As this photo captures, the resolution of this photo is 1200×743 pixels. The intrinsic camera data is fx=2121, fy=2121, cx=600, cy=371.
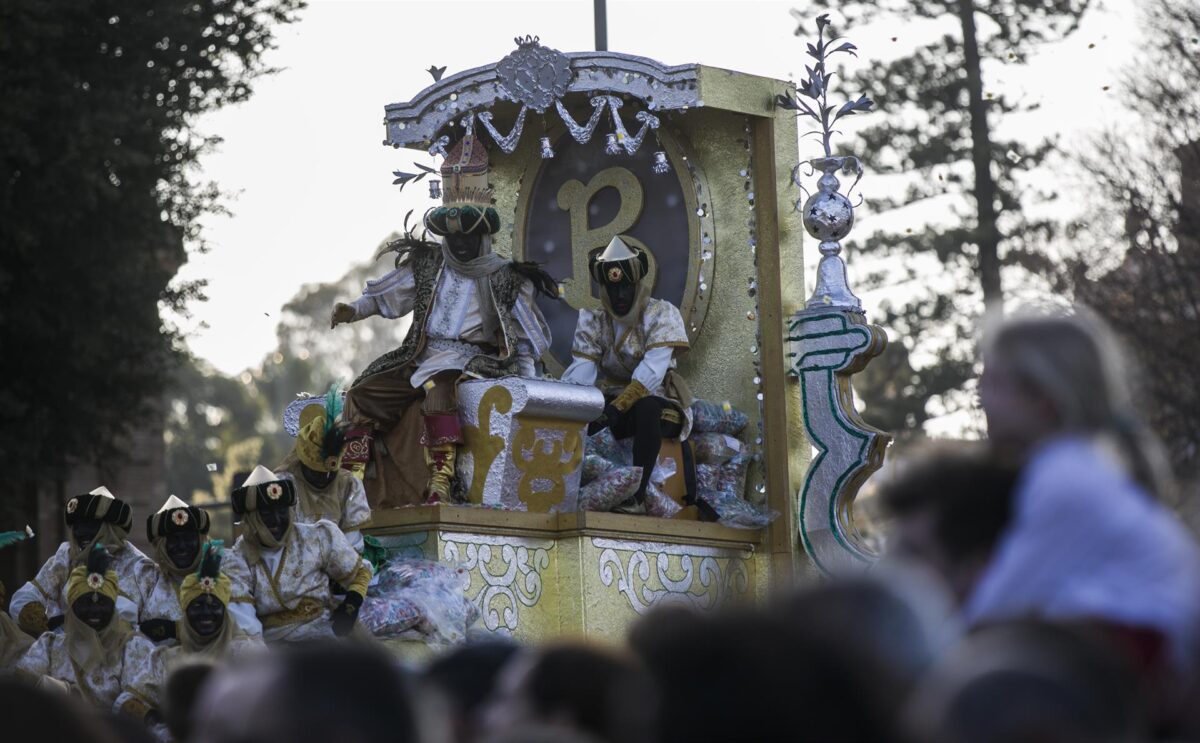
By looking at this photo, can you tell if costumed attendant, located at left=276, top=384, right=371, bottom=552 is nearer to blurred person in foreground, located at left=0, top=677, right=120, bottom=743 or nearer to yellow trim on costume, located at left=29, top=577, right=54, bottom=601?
yellow trim on costume, located at left=29, top=577, right=54, bottom=601

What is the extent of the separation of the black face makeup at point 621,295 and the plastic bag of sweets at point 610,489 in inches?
40.2

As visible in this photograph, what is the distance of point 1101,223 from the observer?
74.3 ft

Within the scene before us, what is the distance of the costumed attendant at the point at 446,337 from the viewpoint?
1138 centimetres

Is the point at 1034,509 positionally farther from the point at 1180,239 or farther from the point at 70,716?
the point at 1180,239

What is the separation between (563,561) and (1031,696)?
8.50 metres

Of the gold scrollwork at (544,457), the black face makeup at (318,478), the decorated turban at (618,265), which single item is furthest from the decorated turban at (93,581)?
the decorated turban at (618,265)

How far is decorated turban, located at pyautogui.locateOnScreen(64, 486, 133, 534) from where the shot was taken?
1051cm

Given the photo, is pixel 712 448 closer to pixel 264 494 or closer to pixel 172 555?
pixel 264 494

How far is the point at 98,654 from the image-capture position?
9695 millimetres

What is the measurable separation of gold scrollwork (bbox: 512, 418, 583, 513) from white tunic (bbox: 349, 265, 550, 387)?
0.54 m

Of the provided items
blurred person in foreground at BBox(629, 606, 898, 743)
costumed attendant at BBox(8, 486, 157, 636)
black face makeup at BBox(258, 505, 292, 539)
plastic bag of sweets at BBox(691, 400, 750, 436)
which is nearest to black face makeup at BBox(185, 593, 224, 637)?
black face makeup at BBox(258, 505, 292, 539)

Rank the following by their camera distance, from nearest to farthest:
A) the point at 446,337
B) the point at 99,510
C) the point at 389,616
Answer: the point at 389,616, the point at 99,510, the point at 446,337

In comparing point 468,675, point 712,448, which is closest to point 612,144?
point 712,448

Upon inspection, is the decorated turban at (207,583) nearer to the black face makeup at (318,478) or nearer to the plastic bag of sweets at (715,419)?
the black face makeup at (318,478)
